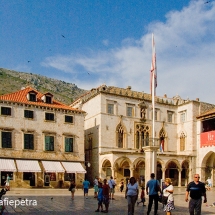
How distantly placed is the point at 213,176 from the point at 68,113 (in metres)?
19.4

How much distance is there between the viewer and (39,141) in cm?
3494

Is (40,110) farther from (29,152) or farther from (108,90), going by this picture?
(108,90)

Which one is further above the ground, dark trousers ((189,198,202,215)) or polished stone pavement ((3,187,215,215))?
dark trousers ((189,198,202,215))

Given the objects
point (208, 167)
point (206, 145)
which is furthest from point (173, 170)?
point (206, 145)

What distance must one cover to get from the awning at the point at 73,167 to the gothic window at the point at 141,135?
28.7 feet

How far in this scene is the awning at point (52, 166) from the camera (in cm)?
3353

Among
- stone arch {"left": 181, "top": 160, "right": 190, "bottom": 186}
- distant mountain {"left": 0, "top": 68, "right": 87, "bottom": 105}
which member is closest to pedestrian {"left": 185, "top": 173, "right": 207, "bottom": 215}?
stone arch {"left": 181, "top": 160, "right": 190, "bottom": 186}

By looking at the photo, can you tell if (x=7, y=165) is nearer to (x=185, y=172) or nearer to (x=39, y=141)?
(x=39, y=141)

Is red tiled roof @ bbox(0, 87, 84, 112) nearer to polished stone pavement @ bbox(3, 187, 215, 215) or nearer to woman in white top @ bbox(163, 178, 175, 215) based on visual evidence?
polished stone pavement @ bbox(3, 187, 215, 215)

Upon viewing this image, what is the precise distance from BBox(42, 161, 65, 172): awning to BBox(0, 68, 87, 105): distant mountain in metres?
80.7

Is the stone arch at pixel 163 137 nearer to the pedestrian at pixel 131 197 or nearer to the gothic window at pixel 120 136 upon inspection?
the gothic window at pixel 120 136

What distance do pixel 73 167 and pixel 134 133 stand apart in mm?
9694

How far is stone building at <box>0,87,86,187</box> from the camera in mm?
32978

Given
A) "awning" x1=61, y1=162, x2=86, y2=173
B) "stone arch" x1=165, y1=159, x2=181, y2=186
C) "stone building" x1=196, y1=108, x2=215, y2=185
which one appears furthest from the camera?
"stone arch" x1=165, y1=159, x2=181, y2=186
